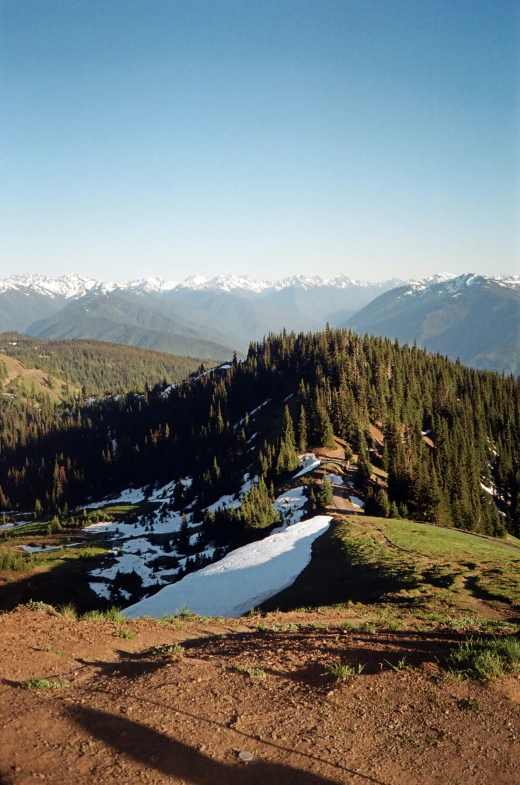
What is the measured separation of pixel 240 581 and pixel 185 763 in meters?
30.5

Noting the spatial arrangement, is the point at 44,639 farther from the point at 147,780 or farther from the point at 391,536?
the point at 391,536

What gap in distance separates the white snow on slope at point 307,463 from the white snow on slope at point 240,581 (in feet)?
97.3

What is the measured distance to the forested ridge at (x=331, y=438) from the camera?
7119 cm

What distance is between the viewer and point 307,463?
81188mm

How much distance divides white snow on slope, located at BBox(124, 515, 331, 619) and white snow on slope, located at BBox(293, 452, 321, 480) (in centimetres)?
2966

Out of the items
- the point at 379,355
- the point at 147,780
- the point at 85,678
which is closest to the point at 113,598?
the point at 85,678

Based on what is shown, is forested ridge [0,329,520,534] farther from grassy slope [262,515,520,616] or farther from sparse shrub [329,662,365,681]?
sparse shrub [329,662,365,681]

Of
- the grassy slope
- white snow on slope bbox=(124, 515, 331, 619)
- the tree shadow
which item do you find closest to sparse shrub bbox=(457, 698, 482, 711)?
the tree shadow

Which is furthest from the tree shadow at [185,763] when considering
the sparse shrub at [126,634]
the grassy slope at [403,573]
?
the grassy slope at [403,573]

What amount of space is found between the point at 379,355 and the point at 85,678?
121964 mm

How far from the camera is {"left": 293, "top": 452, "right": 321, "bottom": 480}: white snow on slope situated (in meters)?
76.8

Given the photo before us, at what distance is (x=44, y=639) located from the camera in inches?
561

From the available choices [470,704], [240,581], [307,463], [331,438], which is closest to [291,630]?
[470,704]

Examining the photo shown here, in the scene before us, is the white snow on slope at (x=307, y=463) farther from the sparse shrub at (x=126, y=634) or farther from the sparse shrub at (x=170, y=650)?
the sparse shrub at (x=170, y=650)
